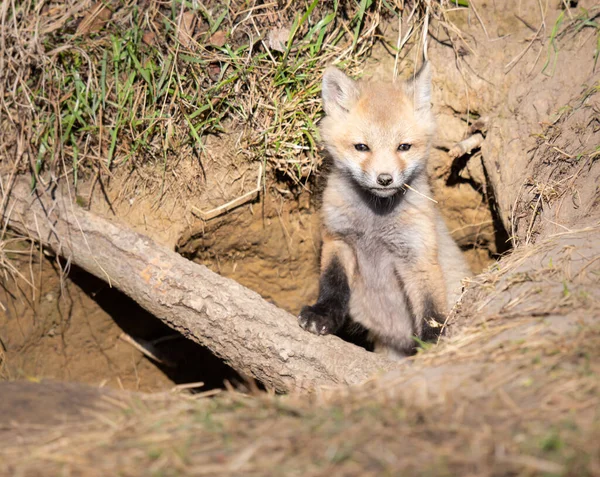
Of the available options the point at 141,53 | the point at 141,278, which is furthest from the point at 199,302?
the point at 141,53

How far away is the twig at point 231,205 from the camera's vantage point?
4.08 metres

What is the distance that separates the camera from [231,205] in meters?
4.15

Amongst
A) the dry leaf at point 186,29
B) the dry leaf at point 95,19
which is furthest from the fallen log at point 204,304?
the dry leaf at point 186,29

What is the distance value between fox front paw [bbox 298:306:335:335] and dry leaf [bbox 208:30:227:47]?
184 cm

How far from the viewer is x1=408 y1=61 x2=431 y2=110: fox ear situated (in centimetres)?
344

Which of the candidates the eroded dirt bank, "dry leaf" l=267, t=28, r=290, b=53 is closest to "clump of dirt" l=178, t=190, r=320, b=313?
"dry leaf" l=267, t=28, r=290, b=53

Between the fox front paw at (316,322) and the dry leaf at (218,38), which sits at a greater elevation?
the dry leaf at (218,38)

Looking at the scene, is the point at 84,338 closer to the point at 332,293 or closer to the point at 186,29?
the point at 332,293

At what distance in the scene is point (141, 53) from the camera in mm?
3676

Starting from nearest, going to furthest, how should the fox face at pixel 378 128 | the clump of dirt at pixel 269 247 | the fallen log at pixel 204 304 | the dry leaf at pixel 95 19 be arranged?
1. the fallen log at pixel 204 304
2. the fox face at pixel 378 128
3. the dry leaf at pixel 95 19
4. the clump of dirt at pixel 269 247

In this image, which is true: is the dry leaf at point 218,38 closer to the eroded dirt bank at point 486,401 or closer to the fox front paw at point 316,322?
the fox front paw at point 316,322

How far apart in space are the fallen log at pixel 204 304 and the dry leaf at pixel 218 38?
4.47 feet

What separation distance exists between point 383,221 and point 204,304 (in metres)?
1.28

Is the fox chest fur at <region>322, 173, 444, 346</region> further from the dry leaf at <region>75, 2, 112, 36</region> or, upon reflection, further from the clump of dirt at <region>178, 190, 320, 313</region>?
the dry leaf at <region>75, 2, 112, 36</region>
